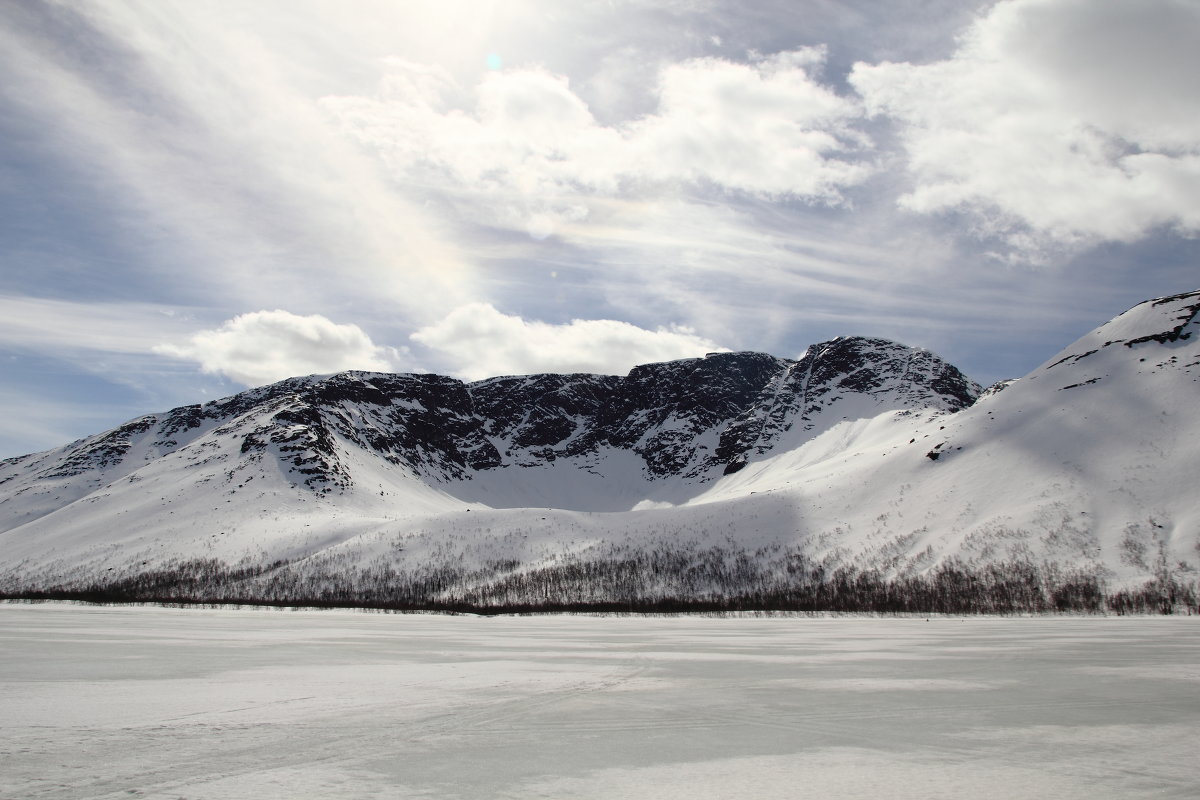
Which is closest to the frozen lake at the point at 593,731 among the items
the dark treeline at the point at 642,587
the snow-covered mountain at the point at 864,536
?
the dark treeline at the point at 642,587

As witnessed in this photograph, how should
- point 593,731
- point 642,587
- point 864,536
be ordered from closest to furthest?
1. point 593,731
2. point 642,587
3. point 864,536

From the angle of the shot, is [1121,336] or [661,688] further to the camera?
[1121,336]

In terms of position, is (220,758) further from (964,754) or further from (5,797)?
(964,754)

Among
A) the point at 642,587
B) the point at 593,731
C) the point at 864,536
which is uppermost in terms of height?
the point at 593,731

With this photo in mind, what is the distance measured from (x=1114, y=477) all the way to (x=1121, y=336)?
2381 inches

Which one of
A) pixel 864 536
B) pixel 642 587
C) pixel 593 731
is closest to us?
pixel 593 731

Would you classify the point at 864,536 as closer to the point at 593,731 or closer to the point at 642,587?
the point at 642,587

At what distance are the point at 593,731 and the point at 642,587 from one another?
130 meters

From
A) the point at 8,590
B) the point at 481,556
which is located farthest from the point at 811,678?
the point at 8,590

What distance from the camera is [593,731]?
9578mm

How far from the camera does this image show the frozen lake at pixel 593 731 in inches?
263

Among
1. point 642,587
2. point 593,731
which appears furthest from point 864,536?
point 593,731

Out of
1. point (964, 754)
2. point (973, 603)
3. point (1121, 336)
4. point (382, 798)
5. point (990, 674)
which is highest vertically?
point (1121, 336)

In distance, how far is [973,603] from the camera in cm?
9938
